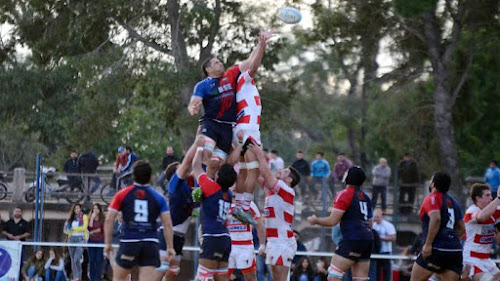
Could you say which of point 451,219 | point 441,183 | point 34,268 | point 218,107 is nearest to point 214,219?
point 218,107

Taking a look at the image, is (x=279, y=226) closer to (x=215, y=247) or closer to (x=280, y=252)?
(x=280, y=252)

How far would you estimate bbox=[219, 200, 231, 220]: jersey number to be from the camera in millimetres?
14836

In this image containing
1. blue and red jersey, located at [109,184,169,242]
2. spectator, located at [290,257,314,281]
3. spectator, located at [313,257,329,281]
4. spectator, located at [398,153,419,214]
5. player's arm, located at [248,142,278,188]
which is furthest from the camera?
spectator, located at [398,153,419,214]

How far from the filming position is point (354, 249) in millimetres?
15719

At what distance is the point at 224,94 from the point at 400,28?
18256 mm

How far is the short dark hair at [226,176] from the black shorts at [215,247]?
724mm

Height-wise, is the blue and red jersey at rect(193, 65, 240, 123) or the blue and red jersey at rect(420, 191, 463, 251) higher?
the blue and red jersey at rect(193, 65, 240, 123)

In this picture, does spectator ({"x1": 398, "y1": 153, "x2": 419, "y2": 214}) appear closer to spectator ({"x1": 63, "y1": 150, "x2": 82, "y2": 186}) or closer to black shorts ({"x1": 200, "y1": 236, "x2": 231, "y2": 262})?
spectator ({"x1": 63, "y1": 150, "x2": 82, "y2": 186})

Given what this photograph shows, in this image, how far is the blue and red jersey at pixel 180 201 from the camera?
15.2m

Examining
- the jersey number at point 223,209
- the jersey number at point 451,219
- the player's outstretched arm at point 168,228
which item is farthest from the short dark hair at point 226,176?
the jersey number at point 451,219

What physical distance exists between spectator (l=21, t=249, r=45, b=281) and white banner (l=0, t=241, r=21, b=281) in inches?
100

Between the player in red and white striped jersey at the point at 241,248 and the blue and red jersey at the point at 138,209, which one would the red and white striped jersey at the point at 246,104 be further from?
the blue and red jersey at the point at 138,209

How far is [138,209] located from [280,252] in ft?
9.93

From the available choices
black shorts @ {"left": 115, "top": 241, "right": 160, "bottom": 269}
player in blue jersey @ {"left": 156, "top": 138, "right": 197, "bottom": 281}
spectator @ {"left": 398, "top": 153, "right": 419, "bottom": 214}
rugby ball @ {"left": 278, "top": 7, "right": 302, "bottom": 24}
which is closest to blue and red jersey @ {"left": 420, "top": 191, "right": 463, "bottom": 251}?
rugby ball @ {"left": 278, "top": 7, "right": 302, "bottom": 24}
